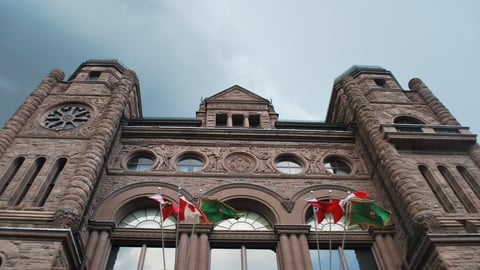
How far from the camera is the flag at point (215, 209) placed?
14570 millimetres

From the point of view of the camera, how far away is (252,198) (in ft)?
54.6

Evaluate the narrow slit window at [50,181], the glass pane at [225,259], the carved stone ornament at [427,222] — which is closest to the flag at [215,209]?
the glass pane at [225,259]

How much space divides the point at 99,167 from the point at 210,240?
16.0ft

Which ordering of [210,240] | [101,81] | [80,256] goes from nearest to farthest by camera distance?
[80,256]
[210,240]
[101,81]

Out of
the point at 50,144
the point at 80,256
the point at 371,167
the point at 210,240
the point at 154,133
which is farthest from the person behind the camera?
the point at 154,133

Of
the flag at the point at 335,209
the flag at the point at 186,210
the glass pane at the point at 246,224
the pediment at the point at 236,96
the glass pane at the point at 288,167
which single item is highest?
the pediment at the point at 236,96

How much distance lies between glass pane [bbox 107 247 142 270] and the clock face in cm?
651

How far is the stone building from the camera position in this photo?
43.6 ft

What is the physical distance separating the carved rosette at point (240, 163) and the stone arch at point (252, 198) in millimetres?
1280

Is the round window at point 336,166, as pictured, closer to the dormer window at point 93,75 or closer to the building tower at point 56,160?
the building tower at point 56,160

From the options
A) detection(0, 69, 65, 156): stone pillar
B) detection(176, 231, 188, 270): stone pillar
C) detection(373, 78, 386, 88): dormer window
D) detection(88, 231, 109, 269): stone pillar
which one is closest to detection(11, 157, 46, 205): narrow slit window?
detection(0, 69, 65, 156): stone pillar

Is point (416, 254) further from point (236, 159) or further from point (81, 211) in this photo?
point (81, 211)

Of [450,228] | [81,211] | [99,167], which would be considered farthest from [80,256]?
[450,228]

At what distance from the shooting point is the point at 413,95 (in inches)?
Result: 942
